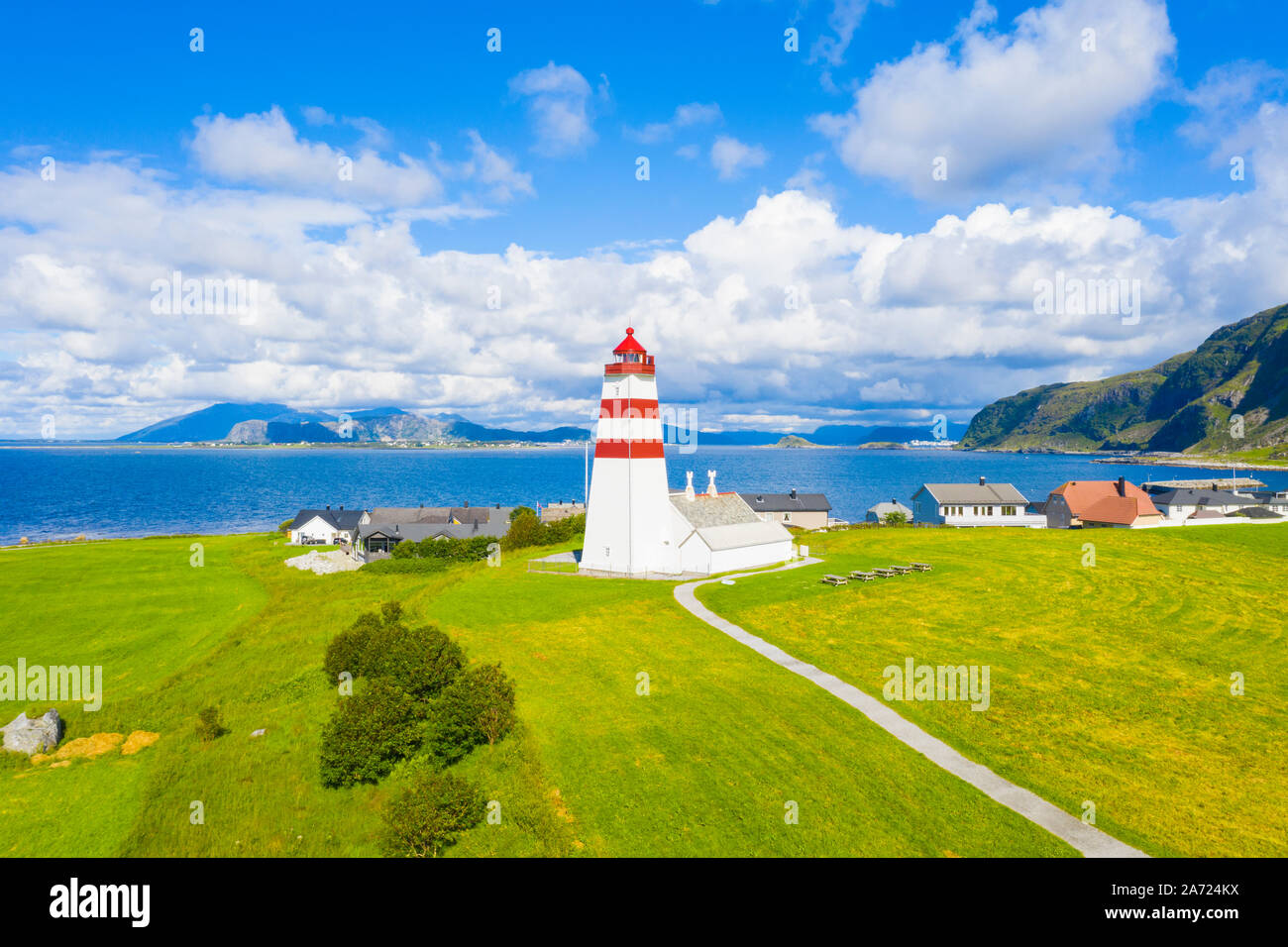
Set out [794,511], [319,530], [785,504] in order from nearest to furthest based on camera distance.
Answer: [319,530]
[794,511]
[785,504]

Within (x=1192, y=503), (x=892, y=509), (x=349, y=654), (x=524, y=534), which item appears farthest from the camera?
(x=892, y=509)

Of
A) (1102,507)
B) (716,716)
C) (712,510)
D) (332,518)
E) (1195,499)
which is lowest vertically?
(716,716)

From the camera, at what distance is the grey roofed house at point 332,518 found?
289ft

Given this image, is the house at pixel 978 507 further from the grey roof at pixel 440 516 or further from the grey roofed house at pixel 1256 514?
the grey roof at pixel 440 516

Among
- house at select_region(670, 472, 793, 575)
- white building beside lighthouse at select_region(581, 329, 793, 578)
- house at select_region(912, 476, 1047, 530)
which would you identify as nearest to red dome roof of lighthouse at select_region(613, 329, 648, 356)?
white building beside lighthouse at select_region(581, 329, 793, 578)

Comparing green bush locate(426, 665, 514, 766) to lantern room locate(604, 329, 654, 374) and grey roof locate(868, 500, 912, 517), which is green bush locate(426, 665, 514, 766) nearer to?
lantern room locate(604, 329, 654, 374)

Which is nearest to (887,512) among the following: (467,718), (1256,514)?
(1256,514)

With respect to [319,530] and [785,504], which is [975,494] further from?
[319,530]

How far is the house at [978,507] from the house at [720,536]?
4051 centimetres

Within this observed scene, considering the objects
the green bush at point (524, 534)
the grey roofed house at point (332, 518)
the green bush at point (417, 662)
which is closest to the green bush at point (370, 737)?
the green bush at point (417, 662)

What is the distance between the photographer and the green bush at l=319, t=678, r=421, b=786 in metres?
22.6

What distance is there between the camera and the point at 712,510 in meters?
54.8

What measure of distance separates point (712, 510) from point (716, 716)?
30.3 meters

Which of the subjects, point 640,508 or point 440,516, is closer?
point 640,508
